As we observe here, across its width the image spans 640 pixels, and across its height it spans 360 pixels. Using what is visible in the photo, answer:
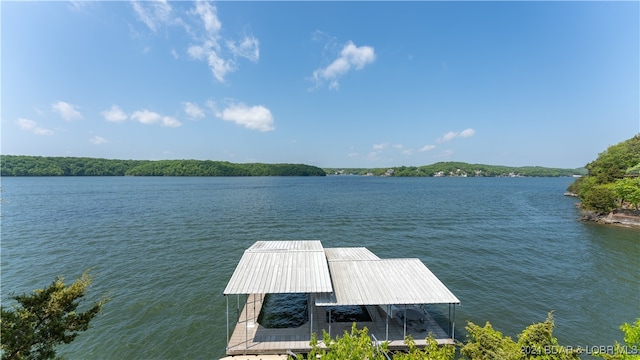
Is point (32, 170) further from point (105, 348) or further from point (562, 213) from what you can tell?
point (562, 213)

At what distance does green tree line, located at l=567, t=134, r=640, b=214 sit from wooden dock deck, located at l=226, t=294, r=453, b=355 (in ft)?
149

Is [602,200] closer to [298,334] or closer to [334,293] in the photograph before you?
[334,293]

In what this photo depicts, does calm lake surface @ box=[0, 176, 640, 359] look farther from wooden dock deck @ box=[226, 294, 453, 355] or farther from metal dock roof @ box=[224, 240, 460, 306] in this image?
metal dock roof @ box=[224, 240, 460, 306]

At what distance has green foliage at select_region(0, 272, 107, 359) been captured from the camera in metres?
7.88

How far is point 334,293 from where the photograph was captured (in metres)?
13.7

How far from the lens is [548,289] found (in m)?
21.0

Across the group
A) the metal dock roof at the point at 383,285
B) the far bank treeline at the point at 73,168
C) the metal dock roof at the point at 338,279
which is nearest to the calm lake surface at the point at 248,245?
the metal dock roof at the point at 338,279

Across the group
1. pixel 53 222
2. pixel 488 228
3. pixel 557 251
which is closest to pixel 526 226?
pixel 488 228

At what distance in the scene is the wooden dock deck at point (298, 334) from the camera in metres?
13.2

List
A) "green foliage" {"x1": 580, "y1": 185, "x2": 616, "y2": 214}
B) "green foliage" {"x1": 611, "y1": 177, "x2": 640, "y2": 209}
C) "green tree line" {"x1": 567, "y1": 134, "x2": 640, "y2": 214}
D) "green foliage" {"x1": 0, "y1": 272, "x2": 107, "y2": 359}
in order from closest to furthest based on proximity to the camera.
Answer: "green foliage" {"x1": 0, "y1": 272, "x2": 107, "y2": 359}, "green foliage" {"x1": 611, "y1": 177, "x2": 640, "y2": 209}, "green tree line" {"x1": 567, "y1": 134, "x2": 640, "y2": 214}, "green foliage" {"x1": 580, "y1": 185, "x2": 616, "y2": 214}

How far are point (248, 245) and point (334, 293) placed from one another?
19.7 metres

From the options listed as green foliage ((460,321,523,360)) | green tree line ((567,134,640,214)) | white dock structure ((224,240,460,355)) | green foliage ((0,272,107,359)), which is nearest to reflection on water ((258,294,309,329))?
white dock structure ((224,240,460,355))

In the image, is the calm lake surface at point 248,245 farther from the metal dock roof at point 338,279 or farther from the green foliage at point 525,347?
the green foliage at point 525,347

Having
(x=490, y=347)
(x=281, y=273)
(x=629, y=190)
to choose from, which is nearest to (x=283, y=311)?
(x=281, y=273)
